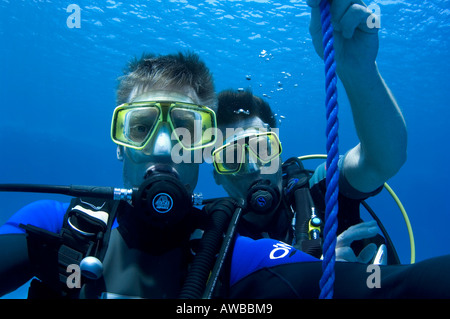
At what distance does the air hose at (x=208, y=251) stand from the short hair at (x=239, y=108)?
2.50m

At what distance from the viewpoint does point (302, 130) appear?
52.8 metres

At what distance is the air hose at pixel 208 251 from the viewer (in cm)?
150

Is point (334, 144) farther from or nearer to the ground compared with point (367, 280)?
farther from the ground

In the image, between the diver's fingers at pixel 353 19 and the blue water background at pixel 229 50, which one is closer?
the diver's fingers at pixel 353 19

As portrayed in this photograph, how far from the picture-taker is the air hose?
1.50m

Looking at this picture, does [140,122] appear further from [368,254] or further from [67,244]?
[368,254]

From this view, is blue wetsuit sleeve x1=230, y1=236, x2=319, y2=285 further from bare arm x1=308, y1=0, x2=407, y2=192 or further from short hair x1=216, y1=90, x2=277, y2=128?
short hair x1=216, y1=90, x2=277, y2=128

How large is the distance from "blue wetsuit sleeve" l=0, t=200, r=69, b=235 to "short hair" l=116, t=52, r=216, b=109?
1.18 metres

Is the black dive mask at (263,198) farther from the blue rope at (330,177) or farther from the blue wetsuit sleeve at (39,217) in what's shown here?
the blue rope at (330,177)

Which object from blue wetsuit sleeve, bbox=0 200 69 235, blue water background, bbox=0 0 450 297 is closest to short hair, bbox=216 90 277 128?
blue wetsuit sleeve, bbox=0 200 69 235

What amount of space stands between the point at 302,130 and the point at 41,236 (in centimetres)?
5372

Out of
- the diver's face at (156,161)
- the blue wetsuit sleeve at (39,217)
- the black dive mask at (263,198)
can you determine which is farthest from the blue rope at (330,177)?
the black dive mask at (263,198)
